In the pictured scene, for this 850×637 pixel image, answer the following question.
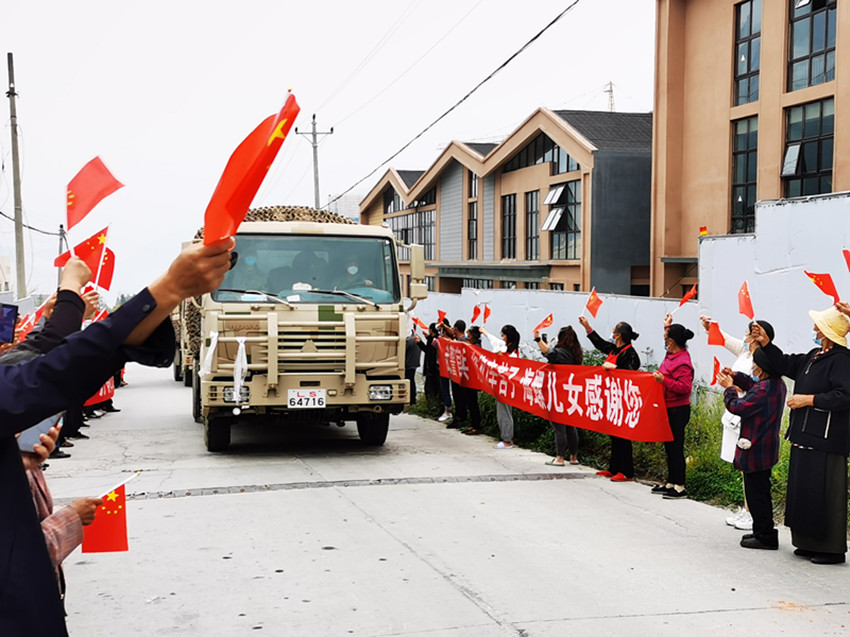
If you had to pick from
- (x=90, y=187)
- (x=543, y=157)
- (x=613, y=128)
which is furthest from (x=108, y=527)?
(x=543, y=157)

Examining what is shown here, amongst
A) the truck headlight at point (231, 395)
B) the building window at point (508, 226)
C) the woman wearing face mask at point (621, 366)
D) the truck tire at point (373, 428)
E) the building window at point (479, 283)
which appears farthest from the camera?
the building window at point (479, 283)

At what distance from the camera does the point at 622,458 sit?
10820mm

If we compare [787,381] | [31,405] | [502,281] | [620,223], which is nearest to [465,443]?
[787,381]

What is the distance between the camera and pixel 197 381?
15562 millimetres

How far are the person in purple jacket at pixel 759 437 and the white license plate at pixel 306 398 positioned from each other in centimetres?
534

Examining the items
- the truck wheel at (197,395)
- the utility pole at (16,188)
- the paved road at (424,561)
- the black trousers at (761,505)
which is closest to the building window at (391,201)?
the utility pole at (16,188)

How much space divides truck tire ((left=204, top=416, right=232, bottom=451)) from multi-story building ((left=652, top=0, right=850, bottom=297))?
12721 mm

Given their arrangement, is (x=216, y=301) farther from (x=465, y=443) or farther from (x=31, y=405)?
(x=31, y=405)

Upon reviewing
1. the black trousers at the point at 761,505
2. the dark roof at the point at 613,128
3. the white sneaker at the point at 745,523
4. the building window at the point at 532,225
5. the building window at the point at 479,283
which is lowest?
the white sneaker at the point at 745,523

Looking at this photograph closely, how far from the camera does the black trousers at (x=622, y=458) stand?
10.8 meters

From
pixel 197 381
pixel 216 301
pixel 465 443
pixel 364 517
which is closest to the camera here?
pixel 364 517

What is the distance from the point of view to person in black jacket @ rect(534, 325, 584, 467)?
11.8m

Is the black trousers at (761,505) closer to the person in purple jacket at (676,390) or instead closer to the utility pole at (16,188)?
the person in purple jacket at (676,390)

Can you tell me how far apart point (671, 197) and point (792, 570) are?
1842 centimetres
